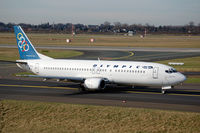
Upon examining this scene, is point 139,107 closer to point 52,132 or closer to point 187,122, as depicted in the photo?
point 187,122

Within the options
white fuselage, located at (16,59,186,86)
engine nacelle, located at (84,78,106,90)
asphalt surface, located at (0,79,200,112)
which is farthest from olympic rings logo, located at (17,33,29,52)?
engine nacelle, located at (84,78,106,90)

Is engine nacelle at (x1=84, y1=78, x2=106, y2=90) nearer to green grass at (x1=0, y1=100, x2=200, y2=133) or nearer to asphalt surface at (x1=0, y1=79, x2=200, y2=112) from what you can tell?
asphalt surface at (x1=0, y1=79, x2=200, y2=112)

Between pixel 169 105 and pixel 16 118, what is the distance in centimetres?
1522

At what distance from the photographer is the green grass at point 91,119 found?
25.9 metres

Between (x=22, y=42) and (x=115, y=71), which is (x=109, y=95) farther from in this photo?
(x=22, y=42)

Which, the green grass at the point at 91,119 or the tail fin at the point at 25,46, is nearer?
the green grass at the point at 91,119

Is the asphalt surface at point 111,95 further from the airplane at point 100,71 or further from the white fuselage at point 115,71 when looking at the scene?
the white fuselage at point 115,71

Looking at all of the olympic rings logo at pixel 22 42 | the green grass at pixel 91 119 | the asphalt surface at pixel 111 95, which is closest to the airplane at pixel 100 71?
the olympic rings logo at pixel 22 42

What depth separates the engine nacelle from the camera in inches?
1531

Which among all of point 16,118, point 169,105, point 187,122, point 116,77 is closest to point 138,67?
point 116,77

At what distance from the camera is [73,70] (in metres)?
42.9

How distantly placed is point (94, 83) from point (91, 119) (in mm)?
11420

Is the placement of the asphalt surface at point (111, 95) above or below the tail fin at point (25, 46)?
below

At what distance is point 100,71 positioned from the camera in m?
41.3
